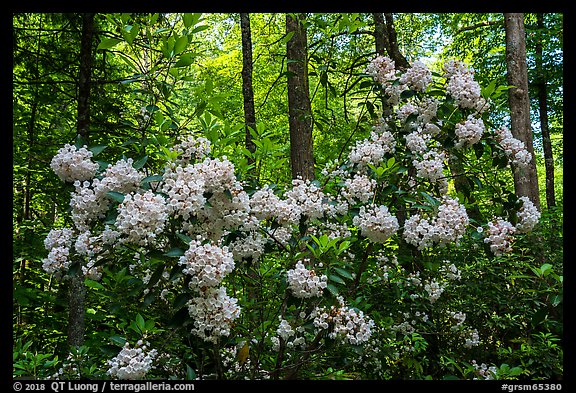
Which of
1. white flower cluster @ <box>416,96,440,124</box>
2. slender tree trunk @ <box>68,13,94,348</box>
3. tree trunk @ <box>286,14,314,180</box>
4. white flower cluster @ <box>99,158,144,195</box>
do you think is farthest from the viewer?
tree trunk @ <box>286,14,314,180</box>

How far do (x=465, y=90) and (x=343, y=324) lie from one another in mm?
1475

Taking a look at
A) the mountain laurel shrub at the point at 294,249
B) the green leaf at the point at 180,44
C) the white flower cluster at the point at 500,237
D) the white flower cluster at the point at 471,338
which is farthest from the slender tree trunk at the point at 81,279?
the white flower cluster at the point at 471,338

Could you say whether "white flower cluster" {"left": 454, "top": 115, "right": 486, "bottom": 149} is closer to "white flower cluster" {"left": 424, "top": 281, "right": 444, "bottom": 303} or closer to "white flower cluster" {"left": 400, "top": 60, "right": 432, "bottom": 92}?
"white flower cluster" {"left": 400, "top": 60, "right": 432, "bottom": 92}

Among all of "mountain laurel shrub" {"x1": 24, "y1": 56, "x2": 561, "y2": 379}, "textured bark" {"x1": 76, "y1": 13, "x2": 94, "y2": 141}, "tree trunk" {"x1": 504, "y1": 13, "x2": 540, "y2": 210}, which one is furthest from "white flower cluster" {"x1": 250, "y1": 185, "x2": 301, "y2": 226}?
"tree trunk" {"x1": 504, "y1": 13, "x2": 540, "y2": 210}

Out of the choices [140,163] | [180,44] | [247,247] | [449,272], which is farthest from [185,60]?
[449,272]

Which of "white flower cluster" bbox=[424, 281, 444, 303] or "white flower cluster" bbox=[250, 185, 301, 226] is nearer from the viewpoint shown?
"white flower cluster" bbox=[250, 185, 301, 226]

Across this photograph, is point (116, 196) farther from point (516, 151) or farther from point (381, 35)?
point (381, 35)

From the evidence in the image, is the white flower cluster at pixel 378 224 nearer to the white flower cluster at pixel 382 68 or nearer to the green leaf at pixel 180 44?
the white flower cluster at pixel 382 68

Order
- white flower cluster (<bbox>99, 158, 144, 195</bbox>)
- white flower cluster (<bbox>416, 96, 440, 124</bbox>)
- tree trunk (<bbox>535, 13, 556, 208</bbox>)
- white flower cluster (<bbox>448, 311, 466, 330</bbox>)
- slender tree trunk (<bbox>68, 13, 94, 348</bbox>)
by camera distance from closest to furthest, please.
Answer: white flower cluster (<bbox>99, 158, 144, 195</bbox>) → white flower cluster (<bbox>416, 96, 440, 124</bbox>) → slender tree trunk (<bbox>68, 13, 94, 348</bbox>) → white flower cluster (<bbox>448, 311, 466, 330</bbox>) → tree trunk (<bbox>535, 13, 556, 208</bbox>)

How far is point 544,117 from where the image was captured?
7.65m

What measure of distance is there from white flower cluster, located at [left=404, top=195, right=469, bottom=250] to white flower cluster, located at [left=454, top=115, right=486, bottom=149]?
1.28ft

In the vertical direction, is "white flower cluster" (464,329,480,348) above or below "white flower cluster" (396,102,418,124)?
below

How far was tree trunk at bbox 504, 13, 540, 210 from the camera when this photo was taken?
4422 mm

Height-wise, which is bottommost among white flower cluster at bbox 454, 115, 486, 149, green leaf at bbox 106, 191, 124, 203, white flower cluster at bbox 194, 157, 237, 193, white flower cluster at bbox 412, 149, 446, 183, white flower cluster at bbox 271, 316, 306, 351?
white flower cluster at bbox 271, 316, 306, 351
